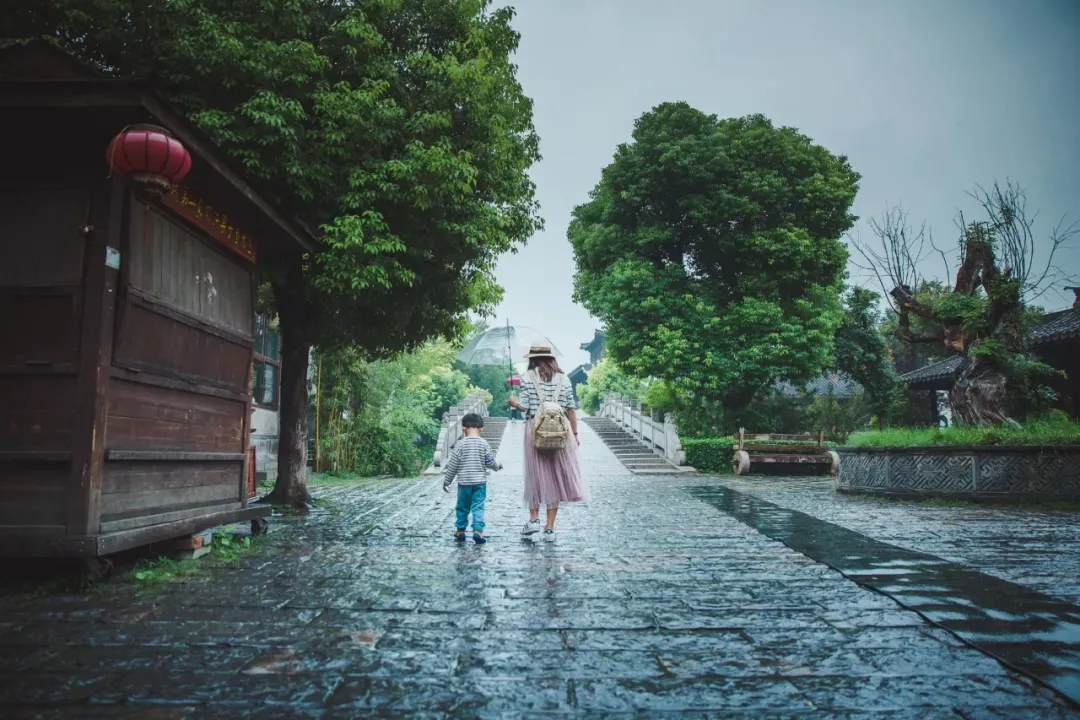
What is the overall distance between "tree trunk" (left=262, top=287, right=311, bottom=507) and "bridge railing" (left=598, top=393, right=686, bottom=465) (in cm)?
1286

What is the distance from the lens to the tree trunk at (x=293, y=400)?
954 centimetres

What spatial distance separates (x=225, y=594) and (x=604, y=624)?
8.41ft

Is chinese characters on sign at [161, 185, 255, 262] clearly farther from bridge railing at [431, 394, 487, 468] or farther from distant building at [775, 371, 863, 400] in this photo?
distant building at [775, 371, 863, 400]

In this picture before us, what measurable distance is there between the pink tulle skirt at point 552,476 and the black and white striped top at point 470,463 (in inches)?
17.7

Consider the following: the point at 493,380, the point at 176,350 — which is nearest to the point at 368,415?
the point at 176,350

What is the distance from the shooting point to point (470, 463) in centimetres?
683

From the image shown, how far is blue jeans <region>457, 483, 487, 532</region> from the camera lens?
22.6ft

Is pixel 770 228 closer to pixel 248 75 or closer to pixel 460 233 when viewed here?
pixel 460 233

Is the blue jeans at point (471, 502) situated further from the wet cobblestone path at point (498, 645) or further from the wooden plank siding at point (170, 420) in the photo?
the wooden plank siding at point (170, 420)

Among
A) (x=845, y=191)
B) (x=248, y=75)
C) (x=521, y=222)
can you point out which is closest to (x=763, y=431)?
(x=845, y=191)

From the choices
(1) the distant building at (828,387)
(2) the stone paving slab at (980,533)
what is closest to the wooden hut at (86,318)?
(2) the stone paving slab at (980,533)

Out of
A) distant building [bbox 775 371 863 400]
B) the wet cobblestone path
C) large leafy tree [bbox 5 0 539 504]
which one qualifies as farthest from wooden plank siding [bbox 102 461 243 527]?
distant building [bbox 775 371 863 400]

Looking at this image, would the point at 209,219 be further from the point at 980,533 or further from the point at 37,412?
the point at 980,533

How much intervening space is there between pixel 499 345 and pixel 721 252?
2063cm
